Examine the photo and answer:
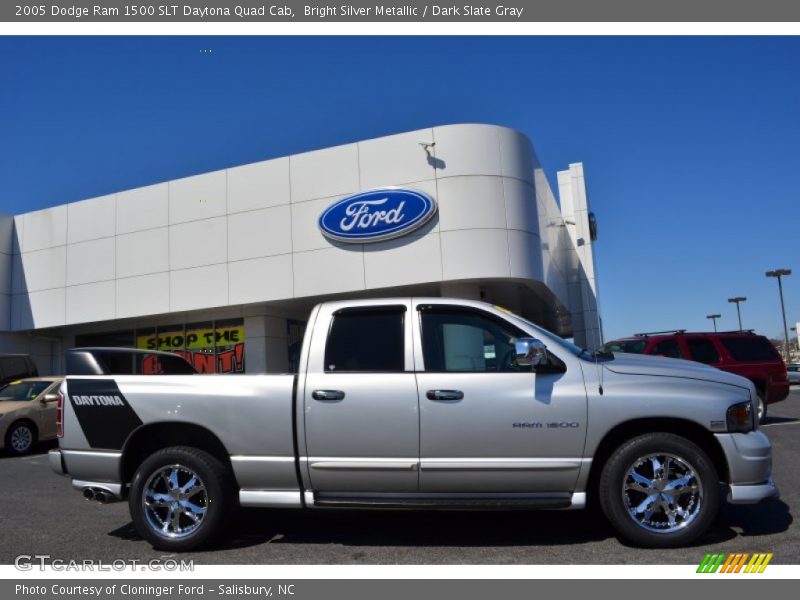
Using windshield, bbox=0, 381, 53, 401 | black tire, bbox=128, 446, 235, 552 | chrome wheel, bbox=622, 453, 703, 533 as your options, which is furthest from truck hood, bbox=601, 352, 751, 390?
windshield, bbox=0, 381, 53, 401

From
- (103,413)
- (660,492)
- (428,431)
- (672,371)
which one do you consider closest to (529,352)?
(428,431)

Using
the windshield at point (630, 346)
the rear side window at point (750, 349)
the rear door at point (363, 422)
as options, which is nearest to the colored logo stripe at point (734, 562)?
the rear door at point (363, 422)

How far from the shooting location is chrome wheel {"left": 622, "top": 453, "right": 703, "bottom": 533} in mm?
4777

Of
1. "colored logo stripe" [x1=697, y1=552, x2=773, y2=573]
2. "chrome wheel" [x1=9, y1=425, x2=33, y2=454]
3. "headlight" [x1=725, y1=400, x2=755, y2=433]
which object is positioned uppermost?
"headlight" [x1=725, y1=400, x2=755, y2=433]

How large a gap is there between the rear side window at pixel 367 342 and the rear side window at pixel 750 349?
9553 mm

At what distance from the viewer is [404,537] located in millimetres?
5391

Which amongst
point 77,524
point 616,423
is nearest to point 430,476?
point 616,423

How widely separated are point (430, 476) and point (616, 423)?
1453 millimetres

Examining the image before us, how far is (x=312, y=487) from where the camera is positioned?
5.07 meters

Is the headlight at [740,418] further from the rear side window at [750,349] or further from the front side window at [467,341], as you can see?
the rear side window at [750,349]

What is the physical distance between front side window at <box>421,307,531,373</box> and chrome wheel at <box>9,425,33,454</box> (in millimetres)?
10517

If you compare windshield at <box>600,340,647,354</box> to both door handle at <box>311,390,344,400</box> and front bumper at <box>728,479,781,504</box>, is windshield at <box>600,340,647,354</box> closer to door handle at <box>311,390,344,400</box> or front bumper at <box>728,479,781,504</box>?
front bumper at <box>728,479,781,504</box>

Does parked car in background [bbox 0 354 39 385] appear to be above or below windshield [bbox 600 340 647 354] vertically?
above
